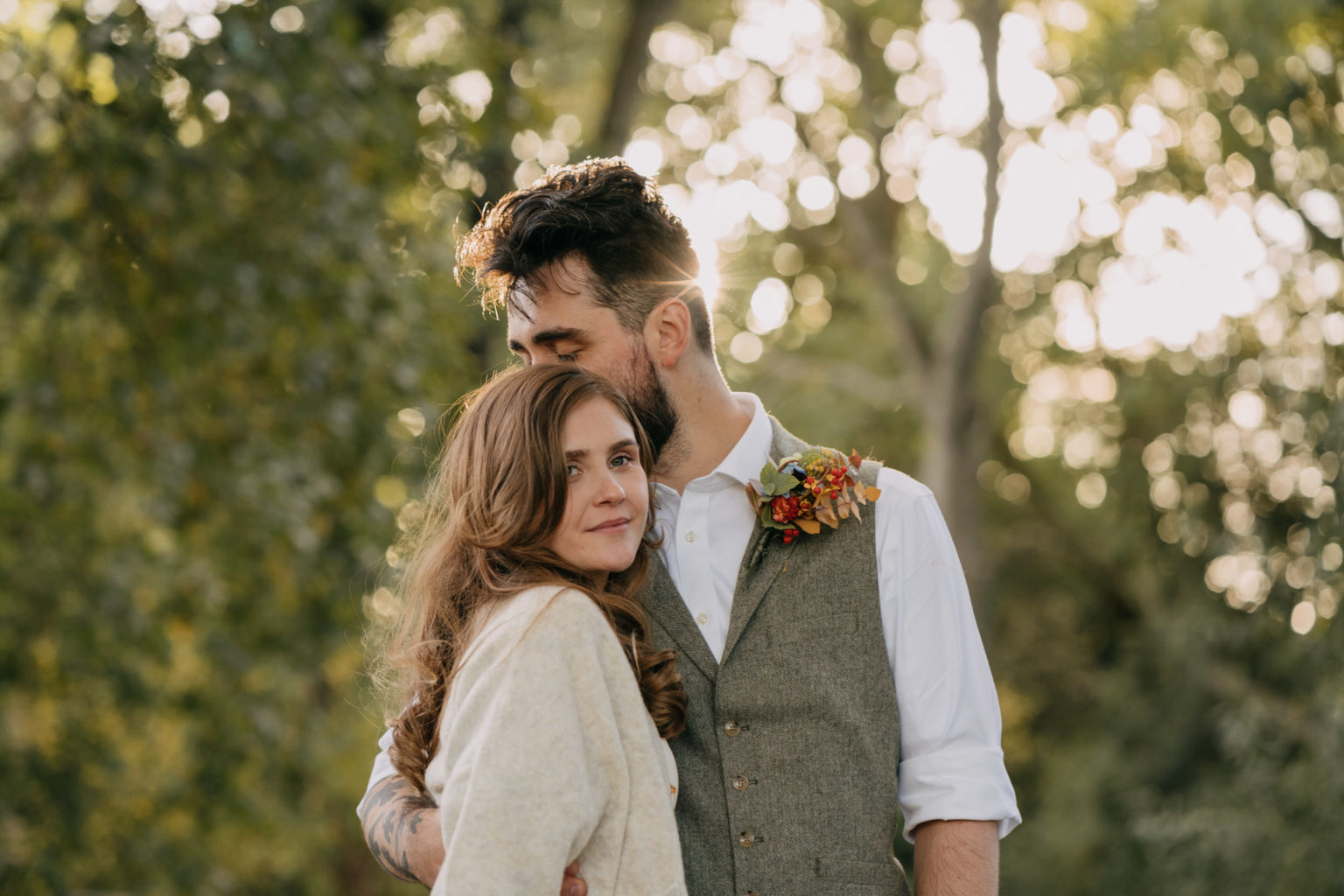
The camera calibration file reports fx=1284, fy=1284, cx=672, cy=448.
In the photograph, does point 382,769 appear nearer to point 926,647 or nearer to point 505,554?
point 505,554

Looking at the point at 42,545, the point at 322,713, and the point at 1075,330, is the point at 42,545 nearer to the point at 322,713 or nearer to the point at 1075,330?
the point at 322,713

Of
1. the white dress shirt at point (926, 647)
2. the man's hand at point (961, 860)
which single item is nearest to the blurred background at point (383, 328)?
the white dress shirt at point (926, 647)

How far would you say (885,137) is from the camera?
10242mm

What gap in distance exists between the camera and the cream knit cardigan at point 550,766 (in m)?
1.50

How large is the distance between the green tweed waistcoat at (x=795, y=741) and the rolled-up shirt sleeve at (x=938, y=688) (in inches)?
1.0

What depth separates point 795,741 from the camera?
5.90 feet

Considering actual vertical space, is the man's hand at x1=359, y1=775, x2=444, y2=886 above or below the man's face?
below

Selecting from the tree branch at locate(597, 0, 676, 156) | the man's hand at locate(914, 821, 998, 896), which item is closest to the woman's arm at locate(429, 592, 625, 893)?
the man's hand at locate(914, 821, 998, 896)

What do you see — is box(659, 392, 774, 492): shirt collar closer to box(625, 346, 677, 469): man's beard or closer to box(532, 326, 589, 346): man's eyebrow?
box(625, 346, 677, 469): man's beard

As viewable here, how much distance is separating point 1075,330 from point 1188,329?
6.12 ft

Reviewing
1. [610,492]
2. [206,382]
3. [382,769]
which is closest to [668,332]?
[610,492]

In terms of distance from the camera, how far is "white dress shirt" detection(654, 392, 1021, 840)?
1.76 metres

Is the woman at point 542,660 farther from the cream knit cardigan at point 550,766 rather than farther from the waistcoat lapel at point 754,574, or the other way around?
the waistcoat lapel at point 754,574

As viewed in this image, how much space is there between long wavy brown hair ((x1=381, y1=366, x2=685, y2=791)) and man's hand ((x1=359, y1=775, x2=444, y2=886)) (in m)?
0.04
